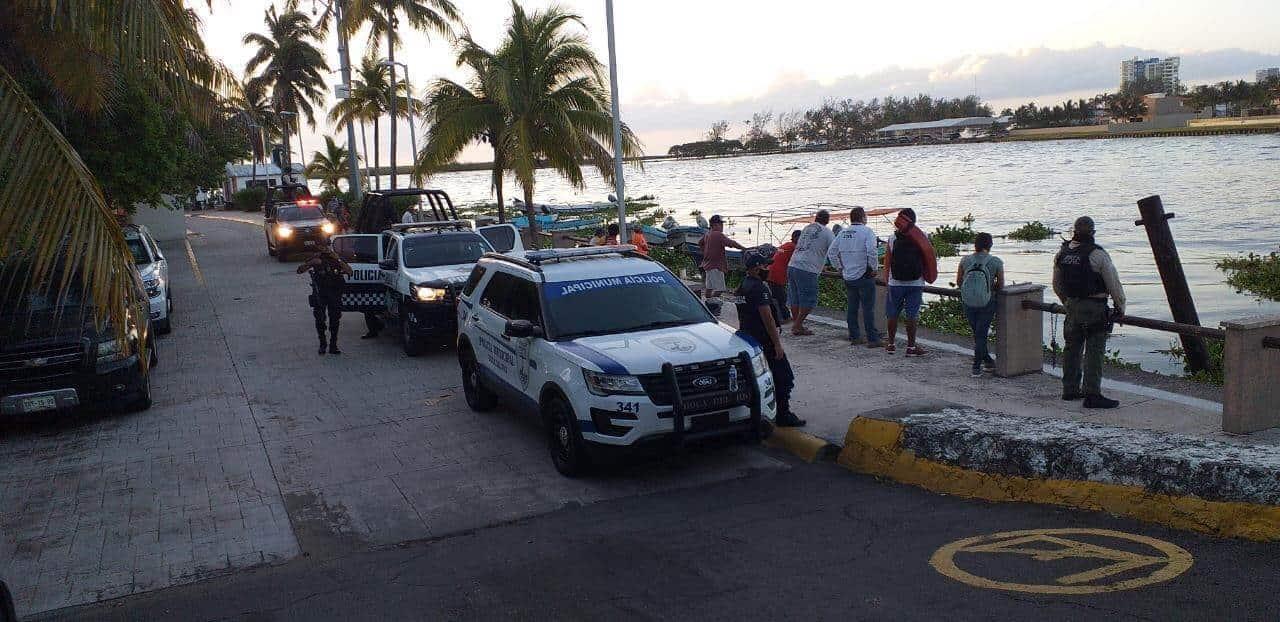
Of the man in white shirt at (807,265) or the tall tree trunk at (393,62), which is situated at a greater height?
Answer: the tall tree trunk at (393,62)

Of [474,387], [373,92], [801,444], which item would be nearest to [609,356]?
[801,444]

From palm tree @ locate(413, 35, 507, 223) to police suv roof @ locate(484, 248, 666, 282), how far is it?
13.4 m

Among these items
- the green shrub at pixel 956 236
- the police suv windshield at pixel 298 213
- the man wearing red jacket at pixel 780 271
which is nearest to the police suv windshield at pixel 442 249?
the man wearing red jacket at pixel 780 271

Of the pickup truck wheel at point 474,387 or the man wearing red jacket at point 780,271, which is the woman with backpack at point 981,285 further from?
the pickup truck wheel at point 474,387

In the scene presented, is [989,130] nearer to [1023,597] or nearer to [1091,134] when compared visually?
[1091,134]

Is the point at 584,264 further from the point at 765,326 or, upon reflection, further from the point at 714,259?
the point at 714,259

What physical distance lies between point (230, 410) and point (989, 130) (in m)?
198

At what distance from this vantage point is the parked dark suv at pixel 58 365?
10539 mm

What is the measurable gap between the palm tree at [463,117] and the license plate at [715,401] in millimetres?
15935

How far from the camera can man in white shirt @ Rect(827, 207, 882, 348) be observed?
40.9 feet

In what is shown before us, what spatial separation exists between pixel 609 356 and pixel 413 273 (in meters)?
7.45

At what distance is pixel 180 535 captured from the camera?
7656mm

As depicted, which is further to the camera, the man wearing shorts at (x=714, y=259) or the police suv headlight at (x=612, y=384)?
the man wearing shorts at (x=714, y=259)

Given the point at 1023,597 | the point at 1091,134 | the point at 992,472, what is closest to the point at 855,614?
the point at 1023,597
